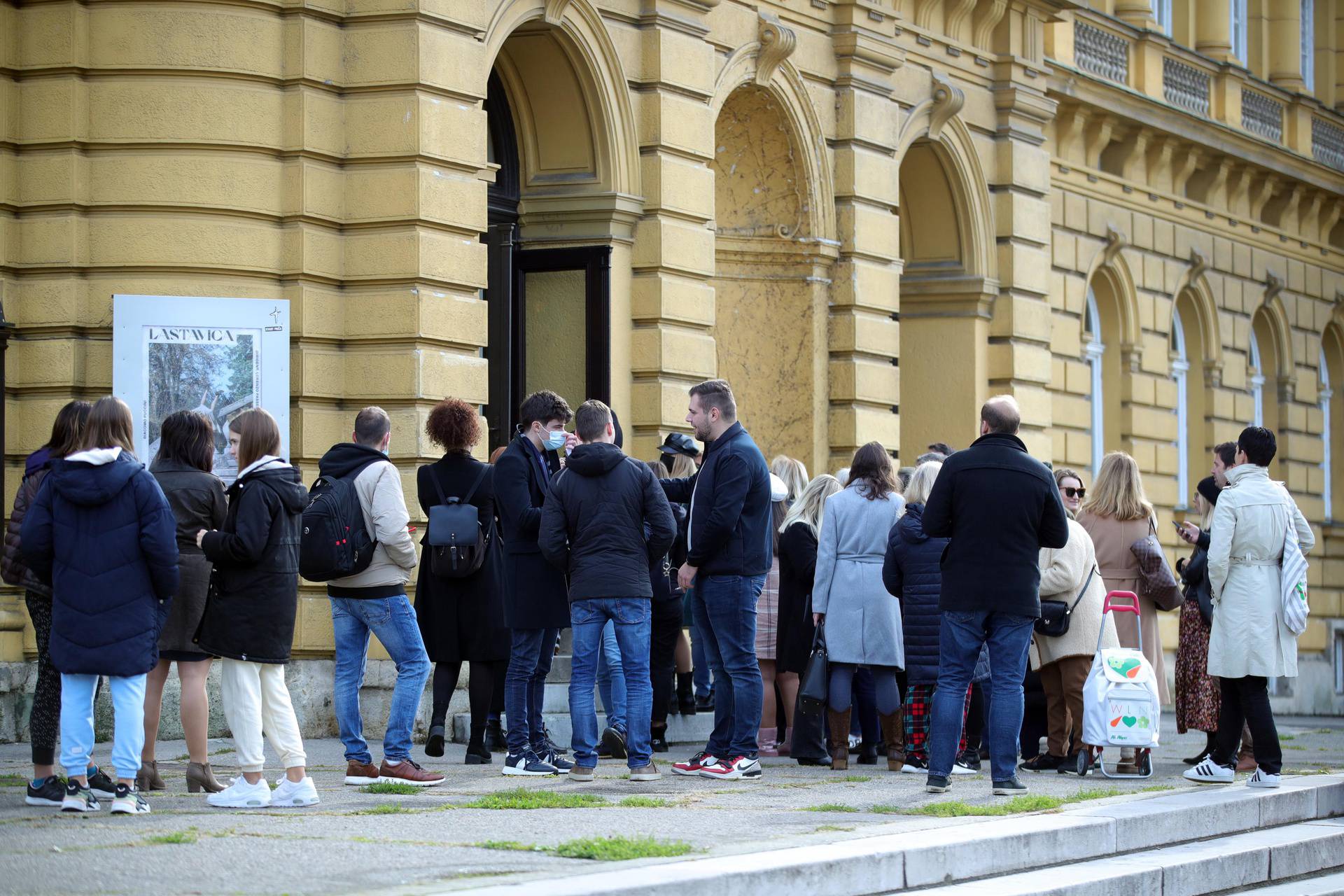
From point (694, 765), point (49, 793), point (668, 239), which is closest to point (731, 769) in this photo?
point (694, 765)

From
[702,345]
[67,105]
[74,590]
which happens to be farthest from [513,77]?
[74,590]

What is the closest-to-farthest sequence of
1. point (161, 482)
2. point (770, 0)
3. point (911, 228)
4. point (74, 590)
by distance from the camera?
point (74, 590) < point (161, 482) < point (770, 0) < point (911, 228)

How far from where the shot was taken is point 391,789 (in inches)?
384

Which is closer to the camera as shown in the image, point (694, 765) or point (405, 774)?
point (405, 774)

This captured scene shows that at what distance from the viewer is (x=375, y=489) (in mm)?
9914

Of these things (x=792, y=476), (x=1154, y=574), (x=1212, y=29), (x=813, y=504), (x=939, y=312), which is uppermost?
(x=1212, y=29)

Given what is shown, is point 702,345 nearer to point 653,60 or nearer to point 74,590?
point 653,60

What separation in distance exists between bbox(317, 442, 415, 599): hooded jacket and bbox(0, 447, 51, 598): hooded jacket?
4.20 feet

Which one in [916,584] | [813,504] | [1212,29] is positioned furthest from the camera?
[1212,29]

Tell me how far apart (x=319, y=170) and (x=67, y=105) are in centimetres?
156

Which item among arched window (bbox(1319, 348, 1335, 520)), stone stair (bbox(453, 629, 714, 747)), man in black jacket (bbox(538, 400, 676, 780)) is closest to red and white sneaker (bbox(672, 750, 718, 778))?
man in black jacket (bbox(538, 400, 676, 780))

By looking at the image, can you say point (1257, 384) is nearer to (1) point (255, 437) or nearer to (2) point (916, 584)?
(2) point (916, 584)

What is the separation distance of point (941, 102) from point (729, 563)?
10046 mm

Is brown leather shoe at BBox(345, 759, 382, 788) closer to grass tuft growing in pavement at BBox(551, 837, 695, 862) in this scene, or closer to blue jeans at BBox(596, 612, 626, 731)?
blue jeans at BBox(596, 612, 626, 731)
